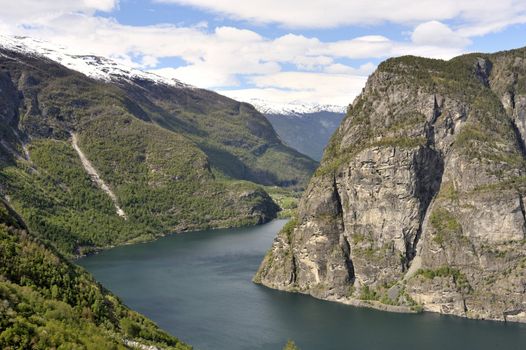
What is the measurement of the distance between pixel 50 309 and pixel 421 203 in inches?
4411

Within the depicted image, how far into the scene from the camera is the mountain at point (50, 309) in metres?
45.6

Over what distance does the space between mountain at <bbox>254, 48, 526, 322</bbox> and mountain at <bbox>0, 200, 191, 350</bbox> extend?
265 feet

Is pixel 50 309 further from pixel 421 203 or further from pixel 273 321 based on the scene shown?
pixel 421 203

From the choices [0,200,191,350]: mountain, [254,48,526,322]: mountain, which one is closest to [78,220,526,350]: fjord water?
[254,48,526,322]: mountain

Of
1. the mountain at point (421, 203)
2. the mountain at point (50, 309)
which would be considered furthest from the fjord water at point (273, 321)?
the mountain at point (50, 309)

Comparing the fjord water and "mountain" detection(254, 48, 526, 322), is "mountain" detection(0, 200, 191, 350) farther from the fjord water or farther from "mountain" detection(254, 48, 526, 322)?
"mountain" detection(254, 48, 526, 322)

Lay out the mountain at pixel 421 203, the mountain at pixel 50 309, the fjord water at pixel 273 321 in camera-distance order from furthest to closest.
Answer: the mountain at pixel 421 203, the fjord water at pixel 273 321, the mountain at pixel 50 309

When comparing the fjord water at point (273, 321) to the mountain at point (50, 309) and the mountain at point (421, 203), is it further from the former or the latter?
the mountain at point (50, 309)

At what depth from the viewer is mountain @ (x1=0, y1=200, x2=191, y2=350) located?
45625 millimetres

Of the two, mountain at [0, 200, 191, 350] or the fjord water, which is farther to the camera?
the fjord water

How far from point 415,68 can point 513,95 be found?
28473 mm

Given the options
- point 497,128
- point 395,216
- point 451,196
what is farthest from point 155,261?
point 497,128

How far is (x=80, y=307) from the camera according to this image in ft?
202

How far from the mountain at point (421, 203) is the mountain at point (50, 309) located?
80.8 m
